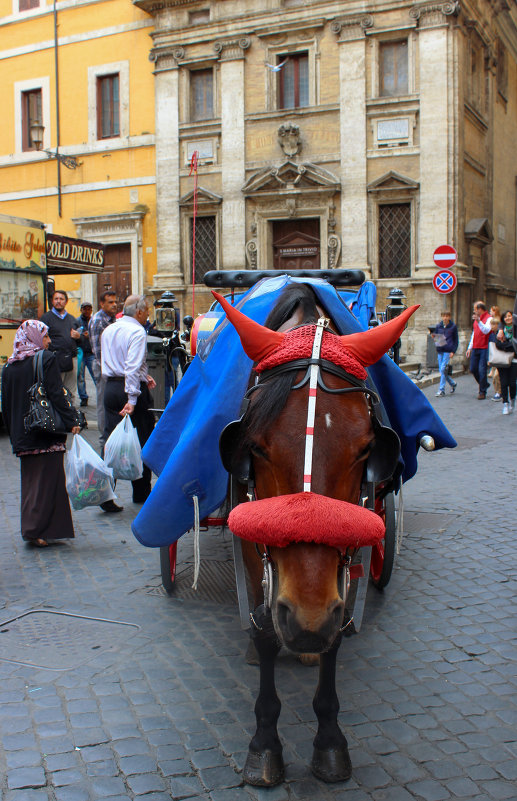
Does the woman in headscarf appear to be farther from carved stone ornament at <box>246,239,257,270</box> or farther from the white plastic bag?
carved stone ornament at <box>246,239,257,270</box>

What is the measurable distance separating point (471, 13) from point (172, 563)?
64.5 feet

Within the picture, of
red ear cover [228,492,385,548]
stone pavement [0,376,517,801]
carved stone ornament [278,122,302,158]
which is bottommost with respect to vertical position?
stone pavement [0,376,517,801]

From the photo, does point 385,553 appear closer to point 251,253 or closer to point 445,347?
point 445,347

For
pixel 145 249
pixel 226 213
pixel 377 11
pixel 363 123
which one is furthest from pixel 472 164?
pixel 145 249

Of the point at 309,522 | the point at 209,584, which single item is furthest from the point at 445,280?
the point at 309,522

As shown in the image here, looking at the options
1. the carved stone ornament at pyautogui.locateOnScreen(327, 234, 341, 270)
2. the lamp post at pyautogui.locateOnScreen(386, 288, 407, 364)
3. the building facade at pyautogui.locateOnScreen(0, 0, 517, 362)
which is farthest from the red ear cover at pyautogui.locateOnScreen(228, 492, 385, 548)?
the carved stone ornament at pyautogui.locateOnScreen(327, 234, 341, 270)

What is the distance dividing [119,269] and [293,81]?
7.56 m

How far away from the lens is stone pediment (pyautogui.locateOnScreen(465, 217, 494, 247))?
19.5 metres

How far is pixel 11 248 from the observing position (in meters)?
11.3

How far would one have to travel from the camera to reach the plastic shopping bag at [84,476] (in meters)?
5.57

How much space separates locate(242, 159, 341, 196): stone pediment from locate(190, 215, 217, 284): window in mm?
1610

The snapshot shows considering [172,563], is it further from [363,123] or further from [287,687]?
[363,123]

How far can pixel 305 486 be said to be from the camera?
2.26 m

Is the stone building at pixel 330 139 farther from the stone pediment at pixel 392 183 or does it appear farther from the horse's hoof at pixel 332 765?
the horse's hoof at pixel 332 765
